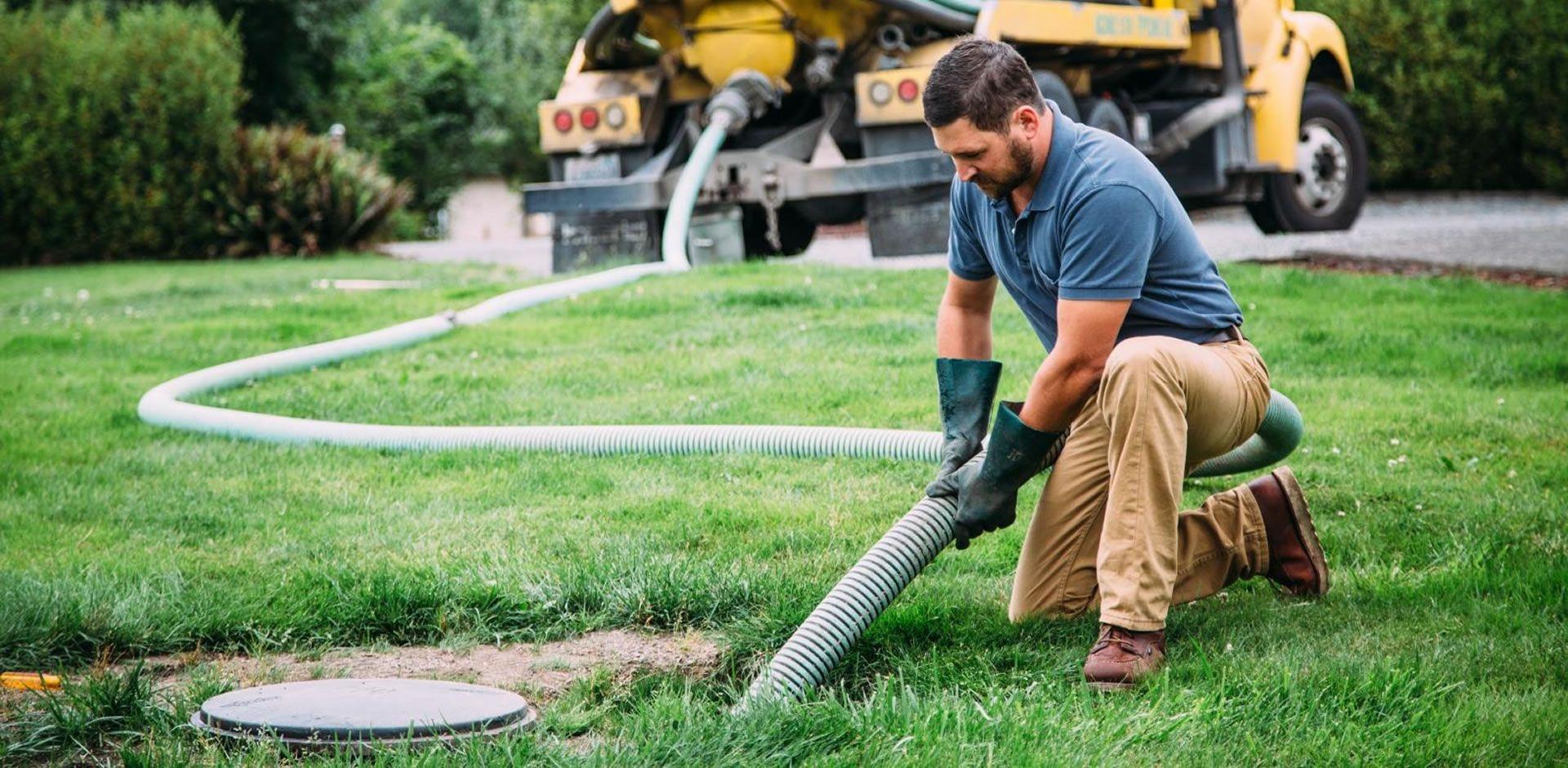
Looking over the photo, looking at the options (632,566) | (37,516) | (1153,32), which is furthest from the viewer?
(1153,32)

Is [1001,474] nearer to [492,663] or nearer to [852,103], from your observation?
[492,663]

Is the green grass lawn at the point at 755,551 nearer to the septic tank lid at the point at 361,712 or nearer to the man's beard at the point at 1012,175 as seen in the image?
the septic tank lid at the point at 361,712

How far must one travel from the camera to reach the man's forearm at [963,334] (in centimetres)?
382

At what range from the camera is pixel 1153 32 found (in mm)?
10461

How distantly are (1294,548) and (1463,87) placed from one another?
18.0m

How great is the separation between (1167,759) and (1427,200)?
1914 centimetres

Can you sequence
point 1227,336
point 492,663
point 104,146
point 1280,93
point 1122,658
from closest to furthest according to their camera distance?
point 1122,658
point 492,663
point 1227,336
point 1280,93
point 104,146

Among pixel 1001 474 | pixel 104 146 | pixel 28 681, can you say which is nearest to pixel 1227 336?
pixel 1001 474

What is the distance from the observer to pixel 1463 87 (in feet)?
64.6

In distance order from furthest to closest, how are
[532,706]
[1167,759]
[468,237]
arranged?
[468,237] → [532,706] → [1167,759]

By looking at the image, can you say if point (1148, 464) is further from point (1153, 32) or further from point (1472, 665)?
point (1153, 32)

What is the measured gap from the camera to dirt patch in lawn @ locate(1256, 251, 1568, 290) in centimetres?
944

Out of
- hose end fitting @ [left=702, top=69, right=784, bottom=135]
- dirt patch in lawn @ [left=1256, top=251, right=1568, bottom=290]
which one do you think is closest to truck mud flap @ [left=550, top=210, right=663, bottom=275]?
hose end fitting @ [left=702, top=69, right=784, bottom=135]

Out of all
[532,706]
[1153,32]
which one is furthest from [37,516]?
[1153,32]
